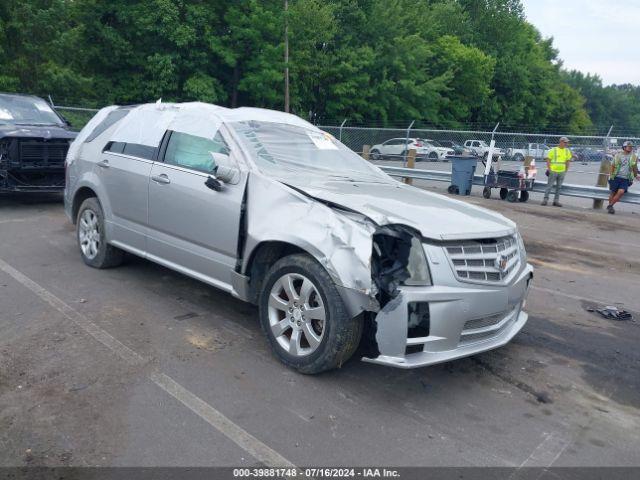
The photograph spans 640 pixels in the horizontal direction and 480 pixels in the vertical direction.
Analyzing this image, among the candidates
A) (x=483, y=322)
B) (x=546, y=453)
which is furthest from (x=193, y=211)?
(x=546, y=453)

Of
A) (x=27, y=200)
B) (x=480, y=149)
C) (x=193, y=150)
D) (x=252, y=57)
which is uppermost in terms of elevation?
(x=252, y=57)

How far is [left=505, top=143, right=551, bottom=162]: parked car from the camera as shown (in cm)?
1814

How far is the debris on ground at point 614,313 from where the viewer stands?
5.65 metres

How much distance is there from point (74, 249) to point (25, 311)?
2339 mm

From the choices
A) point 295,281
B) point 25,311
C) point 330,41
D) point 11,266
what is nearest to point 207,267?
point 295,281

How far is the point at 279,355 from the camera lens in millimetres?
4047

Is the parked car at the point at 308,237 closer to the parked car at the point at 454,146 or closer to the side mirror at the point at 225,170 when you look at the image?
the side mirror at the point at 225,170

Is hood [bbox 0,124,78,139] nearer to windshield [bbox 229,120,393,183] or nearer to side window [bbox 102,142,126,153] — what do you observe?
side window [bbox 102,142,126,153]

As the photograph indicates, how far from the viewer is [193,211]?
4742 mm

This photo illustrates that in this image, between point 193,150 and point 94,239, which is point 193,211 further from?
point 94,239

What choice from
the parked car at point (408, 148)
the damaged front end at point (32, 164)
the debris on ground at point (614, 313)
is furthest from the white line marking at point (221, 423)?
the parked car at point (408, 148)

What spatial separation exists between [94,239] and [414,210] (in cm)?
377

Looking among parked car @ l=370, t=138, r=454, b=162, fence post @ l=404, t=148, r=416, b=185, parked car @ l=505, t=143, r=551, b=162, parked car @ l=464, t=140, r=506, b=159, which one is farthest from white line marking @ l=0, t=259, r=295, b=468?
parked car @ l=370, t=138, r=454, b=162

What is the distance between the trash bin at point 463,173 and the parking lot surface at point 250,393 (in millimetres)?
9994
